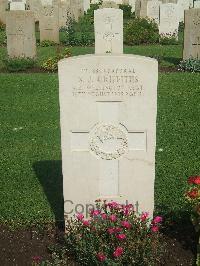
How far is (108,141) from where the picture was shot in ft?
14.7

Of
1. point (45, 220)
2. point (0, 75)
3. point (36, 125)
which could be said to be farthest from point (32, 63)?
point (45, 220)

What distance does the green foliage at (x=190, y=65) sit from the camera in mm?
12626

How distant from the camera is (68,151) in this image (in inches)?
176

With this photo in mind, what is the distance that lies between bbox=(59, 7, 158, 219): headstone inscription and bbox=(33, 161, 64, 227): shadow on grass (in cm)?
71

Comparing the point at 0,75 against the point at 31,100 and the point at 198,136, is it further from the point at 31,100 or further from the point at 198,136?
the point at 198,136

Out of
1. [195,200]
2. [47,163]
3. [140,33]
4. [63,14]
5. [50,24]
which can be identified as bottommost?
[47,163]

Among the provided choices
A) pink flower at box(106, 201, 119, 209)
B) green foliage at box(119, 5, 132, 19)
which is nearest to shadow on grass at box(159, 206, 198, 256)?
pink flower at box(106, 201, 119, 209)

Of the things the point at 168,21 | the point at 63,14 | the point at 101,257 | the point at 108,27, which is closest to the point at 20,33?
the point at 108,27

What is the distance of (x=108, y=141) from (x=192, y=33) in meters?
9.36

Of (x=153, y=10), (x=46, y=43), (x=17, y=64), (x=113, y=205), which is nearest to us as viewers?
(x=113, y=205)

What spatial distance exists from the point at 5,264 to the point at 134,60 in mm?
2270

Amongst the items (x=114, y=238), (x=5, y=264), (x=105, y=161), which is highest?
(x=105, y=161)

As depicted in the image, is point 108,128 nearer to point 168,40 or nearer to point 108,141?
point 108,141

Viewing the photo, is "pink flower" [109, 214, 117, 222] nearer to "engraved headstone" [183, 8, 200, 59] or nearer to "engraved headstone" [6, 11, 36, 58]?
"engraved headstone" [183, 8, 200, 59]
